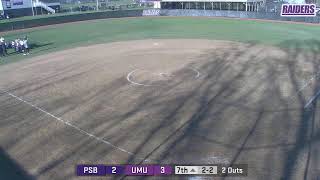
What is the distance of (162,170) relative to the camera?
41.6 ft

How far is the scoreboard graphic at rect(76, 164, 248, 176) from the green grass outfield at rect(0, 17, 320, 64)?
23.4m

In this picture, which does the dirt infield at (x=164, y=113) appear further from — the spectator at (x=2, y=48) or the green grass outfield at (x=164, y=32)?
the green grass outfield at (x=164, y=32)

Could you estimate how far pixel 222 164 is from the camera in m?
13.0

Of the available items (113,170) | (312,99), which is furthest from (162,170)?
(312,99)

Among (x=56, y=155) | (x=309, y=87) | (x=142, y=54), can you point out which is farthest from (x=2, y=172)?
(x=142, y=54)

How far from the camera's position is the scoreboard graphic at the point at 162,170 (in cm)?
1248

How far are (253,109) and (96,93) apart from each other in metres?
10.2

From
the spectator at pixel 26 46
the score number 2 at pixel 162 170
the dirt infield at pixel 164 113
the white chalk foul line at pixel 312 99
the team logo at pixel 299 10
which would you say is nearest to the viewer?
the score number 2 at pixel 162 170

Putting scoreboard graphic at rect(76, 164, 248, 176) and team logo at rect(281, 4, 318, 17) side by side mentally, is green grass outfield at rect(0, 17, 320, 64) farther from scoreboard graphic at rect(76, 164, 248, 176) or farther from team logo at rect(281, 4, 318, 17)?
scoreboard graphic at rect(76, 164, 248, 176)

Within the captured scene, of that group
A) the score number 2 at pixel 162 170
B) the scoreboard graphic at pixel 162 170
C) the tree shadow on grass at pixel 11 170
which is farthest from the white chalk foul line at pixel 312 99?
the tree shadow on grass at pixel 11 170

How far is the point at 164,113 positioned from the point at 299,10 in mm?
40530

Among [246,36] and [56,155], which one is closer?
[56,155]

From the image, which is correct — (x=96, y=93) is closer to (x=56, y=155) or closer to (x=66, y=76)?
(x=66, y=76)

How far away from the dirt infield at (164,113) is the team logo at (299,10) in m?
21.2
